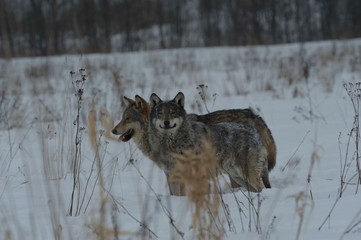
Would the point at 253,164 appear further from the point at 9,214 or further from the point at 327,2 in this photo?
the point at 327,2

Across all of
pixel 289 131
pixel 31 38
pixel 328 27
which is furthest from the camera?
pixel 328 27

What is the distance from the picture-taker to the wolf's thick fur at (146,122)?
614cm

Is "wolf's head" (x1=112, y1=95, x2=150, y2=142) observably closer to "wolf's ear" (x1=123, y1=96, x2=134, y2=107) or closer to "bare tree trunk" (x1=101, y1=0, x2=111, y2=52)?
"wolf's ear" (x1=123, y1=96, x2=134, y2=107)

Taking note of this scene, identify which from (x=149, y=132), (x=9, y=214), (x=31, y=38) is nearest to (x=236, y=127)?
(x=149, y=132)

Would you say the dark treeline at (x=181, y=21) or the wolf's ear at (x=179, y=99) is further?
the dark treeline at (x=181, y=21)

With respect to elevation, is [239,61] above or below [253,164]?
above

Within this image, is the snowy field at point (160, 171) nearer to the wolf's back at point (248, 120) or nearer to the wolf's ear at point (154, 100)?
the wolf's back at point (248, 120)

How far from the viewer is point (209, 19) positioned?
34656 millimetres

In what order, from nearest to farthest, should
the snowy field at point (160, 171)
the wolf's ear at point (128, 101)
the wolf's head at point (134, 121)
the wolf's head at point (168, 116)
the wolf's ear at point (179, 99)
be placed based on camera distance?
the snowy field at point (160, 171) → the wolf's head at point (168, 116) → the wolf's ear at point (179, 99) → the wolf's head at point (134, 121) → the wolf's ear at point (128, 101)

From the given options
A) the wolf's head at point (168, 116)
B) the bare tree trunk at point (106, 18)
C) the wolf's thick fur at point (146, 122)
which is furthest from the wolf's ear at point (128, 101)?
the bare tree trunk at point (106, 18)

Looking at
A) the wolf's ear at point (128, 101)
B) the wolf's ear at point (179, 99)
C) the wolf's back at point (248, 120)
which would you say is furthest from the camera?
the wolf's ear at point (128, 101)

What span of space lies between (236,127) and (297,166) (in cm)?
94

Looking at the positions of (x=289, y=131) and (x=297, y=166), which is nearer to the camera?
(x=297, y=166)

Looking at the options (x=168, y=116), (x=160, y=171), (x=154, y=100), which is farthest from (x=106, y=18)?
(x=168, y=116)
